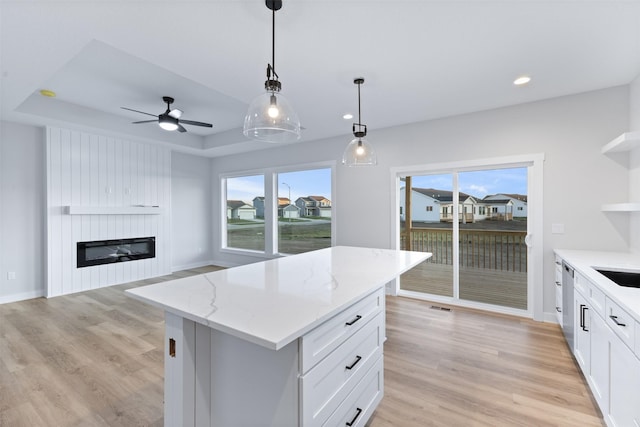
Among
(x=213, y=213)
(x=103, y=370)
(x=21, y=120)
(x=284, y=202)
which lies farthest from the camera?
(x=213, y=213)

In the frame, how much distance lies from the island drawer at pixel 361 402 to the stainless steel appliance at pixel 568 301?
1.90 meters

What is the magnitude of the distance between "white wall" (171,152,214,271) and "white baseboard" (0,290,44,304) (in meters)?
2.07

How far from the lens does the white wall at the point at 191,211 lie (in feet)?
20.1

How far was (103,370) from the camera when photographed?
2.37m

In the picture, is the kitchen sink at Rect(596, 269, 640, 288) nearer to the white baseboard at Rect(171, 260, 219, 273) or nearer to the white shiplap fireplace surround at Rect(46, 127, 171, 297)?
the white shiplap fireplace surround at Rect(46, 127, 171, 297)

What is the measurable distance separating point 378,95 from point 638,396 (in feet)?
9.82

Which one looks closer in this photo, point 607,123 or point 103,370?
point 103,370

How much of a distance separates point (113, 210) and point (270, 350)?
5.13m

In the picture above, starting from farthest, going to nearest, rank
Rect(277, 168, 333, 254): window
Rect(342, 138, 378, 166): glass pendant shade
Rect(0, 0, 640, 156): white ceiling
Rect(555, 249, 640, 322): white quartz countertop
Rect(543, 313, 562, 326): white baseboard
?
Rect(277, 168, 333, 254): window, Rect(543, 313, 562, 326): white baseboard, Rect(342, 138, 378, 166): glass pendant shade, Rect(0, 0, 640, 156): white ceiling, Rect(555, 249, 640, 322): white quartz countertop

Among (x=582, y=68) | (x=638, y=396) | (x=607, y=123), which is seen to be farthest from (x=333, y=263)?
(x=607, y=123)

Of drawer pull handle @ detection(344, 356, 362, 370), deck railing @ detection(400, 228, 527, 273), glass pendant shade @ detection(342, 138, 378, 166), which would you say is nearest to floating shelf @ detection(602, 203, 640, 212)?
deck railing @ detection(400, 228, 527, 273)

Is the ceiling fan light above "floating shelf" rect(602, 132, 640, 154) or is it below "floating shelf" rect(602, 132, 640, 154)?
above

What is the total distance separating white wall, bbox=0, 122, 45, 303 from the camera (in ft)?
13.5

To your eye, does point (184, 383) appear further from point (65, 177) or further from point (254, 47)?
point (65, 177)
